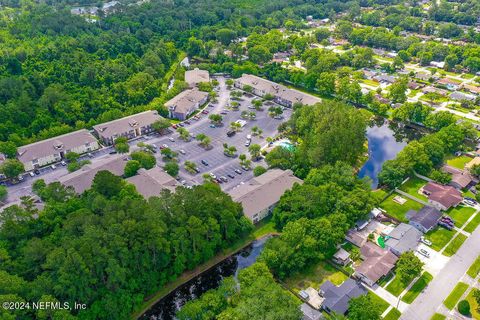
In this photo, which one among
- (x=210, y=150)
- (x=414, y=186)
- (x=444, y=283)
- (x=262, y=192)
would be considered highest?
(x=262, y=192)

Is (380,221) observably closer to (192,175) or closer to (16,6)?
(192,175)

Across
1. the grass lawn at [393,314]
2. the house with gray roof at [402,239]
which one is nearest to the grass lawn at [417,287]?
the grass lawn at [393,314]

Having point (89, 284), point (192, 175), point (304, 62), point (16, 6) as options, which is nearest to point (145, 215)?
point (89, 284)

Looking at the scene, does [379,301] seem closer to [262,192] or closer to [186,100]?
[262,192]

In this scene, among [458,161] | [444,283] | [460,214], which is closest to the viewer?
[444,283]

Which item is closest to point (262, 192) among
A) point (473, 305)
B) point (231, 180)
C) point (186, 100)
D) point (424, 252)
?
point (231, 180)

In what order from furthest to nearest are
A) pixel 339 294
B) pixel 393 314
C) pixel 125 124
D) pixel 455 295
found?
pixel 125 124
pixel 455 295
pixel 339 294
pixel 393 314
